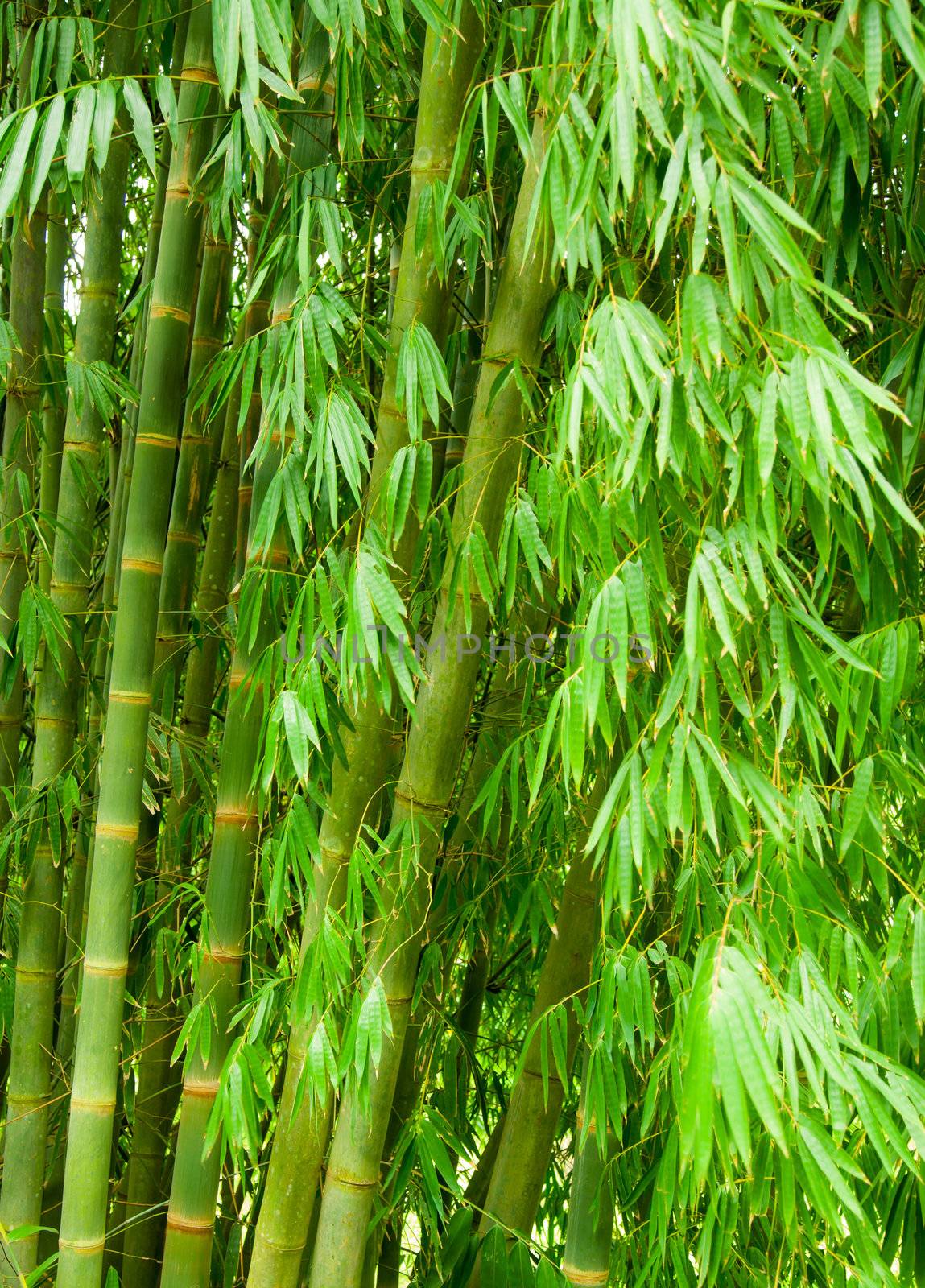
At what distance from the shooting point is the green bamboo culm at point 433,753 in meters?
1.45

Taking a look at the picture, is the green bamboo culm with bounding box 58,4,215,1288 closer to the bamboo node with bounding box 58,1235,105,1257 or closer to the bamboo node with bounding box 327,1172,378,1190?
the bamboo node with bounding box 58,1235,105,1257

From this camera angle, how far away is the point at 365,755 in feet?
5.13

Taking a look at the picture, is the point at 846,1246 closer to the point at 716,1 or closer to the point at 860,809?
the point at 860,809

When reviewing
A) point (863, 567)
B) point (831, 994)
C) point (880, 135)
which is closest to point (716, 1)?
point (880, 135)

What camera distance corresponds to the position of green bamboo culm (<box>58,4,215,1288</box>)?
65.1 inches

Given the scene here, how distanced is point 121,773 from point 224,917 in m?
0.26

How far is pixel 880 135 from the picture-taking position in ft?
4.60

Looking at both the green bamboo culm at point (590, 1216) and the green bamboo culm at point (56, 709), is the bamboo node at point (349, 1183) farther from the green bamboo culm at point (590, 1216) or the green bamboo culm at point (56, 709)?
the green bamboo culm at point (56, 709)

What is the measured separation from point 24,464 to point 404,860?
102cm

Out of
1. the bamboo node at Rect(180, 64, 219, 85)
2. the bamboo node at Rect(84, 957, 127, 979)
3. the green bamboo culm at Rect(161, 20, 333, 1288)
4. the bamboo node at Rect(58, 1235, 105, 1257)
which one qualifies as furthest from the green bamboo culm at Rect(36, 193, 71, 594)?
the bamboo node at Rect(58, 1235, 105, 1257)

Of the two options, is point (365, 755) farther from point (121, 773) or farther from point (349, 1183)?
point (349, 1183)

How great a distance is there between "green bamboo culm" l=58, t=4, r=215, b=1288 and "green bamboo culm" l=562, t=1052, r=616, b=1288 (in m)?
0.70

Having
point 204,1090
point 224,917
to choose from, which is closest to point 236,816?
point 224,917

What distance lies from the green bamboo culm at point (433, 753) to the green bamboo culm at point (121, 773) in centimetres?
36
